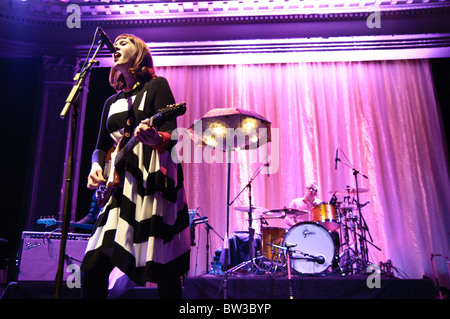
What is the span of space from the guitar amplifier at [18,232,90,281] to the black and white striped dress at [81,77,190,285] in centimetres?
313

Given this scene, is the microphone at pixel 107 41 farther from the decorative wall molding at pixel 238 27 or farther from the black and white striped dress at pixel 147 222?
the decorative wall molding at pixel 238 27

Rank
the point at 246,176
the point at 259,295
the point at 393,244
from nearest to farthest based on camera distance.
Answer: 1. the point at 259,295
2. the point at 393,244
3. the point at 246,176

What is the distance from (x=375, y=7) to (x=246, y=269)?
5175 mm

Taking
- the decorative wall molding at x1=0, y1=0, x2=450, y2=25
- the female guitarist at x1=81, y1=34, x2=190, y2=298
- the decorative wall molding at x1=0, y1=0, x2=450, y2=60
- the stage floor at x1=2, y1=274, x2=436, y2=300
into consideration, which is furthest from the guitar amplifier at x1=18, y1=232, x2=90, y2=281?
the decorative wall molding at x1=0, y1=0, x2=450, y2=25

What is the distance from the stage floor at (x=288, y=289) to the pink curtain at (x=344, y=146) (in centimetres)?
283

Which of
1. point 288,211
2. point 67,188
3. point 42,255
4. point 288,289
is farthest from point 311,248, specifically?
point 67,188

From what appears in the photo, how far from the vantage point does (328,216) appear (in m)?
5.01

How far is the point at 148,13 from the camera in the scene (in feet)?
22.4

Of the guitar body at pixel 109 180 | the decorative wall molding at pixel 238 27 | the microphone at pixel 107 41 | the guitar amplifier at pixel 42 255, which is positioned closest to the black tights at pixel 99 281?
the guitar body at pixel 109 180

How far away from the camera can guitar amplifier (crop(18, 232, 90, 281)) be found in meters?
4.39

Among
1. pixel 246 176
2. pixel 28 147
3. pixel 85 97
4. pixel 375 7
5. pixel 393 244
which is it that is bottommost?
pixel 393 244

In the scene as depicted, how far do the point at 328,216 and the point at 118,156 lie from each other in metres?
3.86

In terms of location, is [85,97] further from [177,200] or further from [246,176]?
[177,200]
